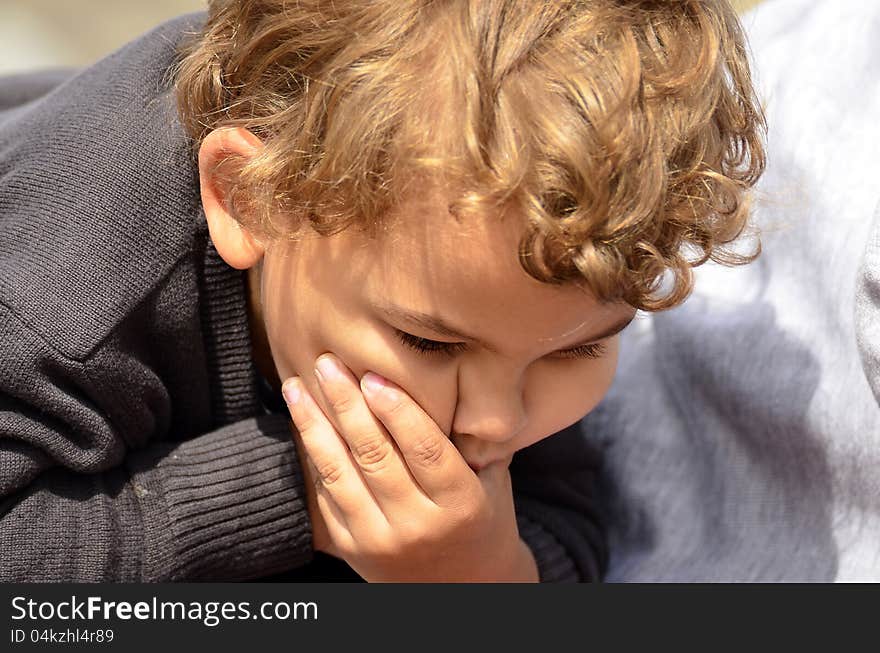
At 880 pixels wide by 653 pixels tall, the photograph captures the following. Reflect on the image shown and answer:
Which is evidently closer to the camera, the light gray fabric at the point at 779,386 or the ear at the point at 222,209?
the ear at the point at 222,209

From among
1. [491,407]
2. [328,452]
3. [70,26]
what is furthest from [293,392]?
[70,26]

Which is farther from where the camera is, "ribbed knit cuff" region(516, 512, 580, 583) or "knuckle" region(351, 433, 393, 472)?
"ribbed knit cuff" region(516, 512, 580, 583)

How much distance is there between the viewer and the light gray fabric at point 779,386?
88 centimetres

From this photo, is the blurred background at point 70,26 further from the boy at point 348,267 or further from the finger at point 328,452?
the finger at point 328,452

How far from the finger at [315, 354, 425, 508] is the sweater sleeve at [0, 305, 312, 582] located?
0.44 ft

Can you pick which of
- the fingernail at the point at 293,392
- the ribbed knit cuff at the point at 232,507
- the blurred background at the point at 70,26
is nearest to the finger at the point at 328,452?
the fingernail at the point at 293,392

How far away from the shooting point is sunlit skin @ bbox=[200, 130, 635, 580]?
0.65 m

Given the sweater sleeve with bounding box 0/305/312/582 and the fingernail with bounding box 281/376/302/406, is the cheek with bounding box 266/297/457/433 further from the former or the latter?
the sweater sleeve with bounding box 0/305/312/582

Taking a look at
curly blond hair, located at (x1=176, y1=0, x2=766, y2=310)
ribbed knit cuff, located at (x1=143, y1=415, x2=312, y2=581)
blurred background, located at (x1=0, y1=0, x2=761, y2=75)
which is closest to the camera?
curly blond hair, located at (x1=176, y1=0, x2=766, y2=310)

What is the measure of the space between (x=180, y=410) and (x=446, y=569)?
267 millimetres

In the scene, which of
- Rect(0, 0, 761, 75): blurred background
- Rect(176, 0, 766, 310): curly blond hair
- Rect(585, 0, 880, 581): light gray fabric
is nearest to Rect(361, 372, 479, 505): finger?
Rect(176, 0, 766, 310): curly blond hair

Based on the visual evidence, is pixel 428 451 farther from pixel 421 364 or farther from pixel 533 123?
pixel 533 123

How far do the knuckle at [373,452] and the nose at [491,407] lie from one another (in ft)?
0.20

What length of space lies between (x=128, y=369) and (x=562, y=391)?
33cm
